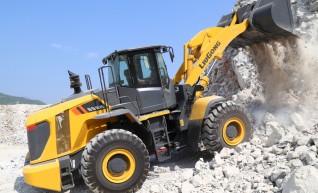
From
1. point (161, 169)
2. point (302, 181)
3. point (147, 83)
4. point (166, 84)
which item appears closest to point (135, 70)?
point (147, 83)

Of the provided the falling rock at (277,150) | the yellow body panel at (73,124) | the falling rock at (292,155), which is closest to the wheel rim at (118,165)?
the yellow body panel at (73,124)

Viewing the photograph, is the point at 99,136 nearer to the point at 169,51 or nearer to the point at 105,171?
the point at 105,171

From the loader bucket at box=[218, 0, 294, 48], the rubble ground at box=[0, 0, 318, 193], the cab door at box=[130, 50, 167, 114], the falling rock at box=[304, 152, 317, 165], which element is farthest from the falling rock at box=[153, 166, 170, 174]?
the loader bucket at box=[218, 0, 294, 48]

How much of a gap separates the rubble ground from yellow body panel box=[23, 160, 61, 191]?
2.68 ft

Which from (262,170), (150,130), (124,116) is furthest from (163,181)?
(262,170)

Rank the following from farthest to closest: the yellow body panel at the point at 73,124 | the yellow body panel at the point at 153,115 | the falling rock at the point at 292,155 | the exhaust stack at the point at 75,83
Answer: the exhaust stack at the point at 75,83 < the yellow body panel at the point at 153,115 < the yellow body panel at the point at 73,124 < the falling rock at the point at 292,155

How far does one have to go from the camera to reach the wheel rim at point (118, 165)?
208 inches

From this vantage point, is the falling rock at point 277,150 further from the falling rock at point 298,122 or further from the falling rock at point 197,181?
the falling rock at point 298,122

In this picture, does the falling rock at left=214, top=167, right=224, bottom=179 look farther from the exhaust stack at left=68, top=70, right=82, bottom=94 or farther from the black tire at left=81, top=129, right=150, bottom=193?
the exhaust stack at left=68, top=70, right=82, bottom=94

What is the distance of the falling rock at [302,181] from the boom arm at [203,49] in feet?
11.7

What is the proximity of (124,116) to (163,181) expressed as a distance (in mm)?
1310

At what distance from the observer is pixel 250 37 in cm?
780

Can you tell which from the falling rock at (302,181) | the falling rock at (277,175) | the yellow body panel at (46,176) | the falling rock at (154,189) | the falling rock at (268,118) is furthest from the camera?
the falling rock at (268,118)

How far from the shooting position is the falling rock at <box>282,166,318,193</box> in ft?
11.3
